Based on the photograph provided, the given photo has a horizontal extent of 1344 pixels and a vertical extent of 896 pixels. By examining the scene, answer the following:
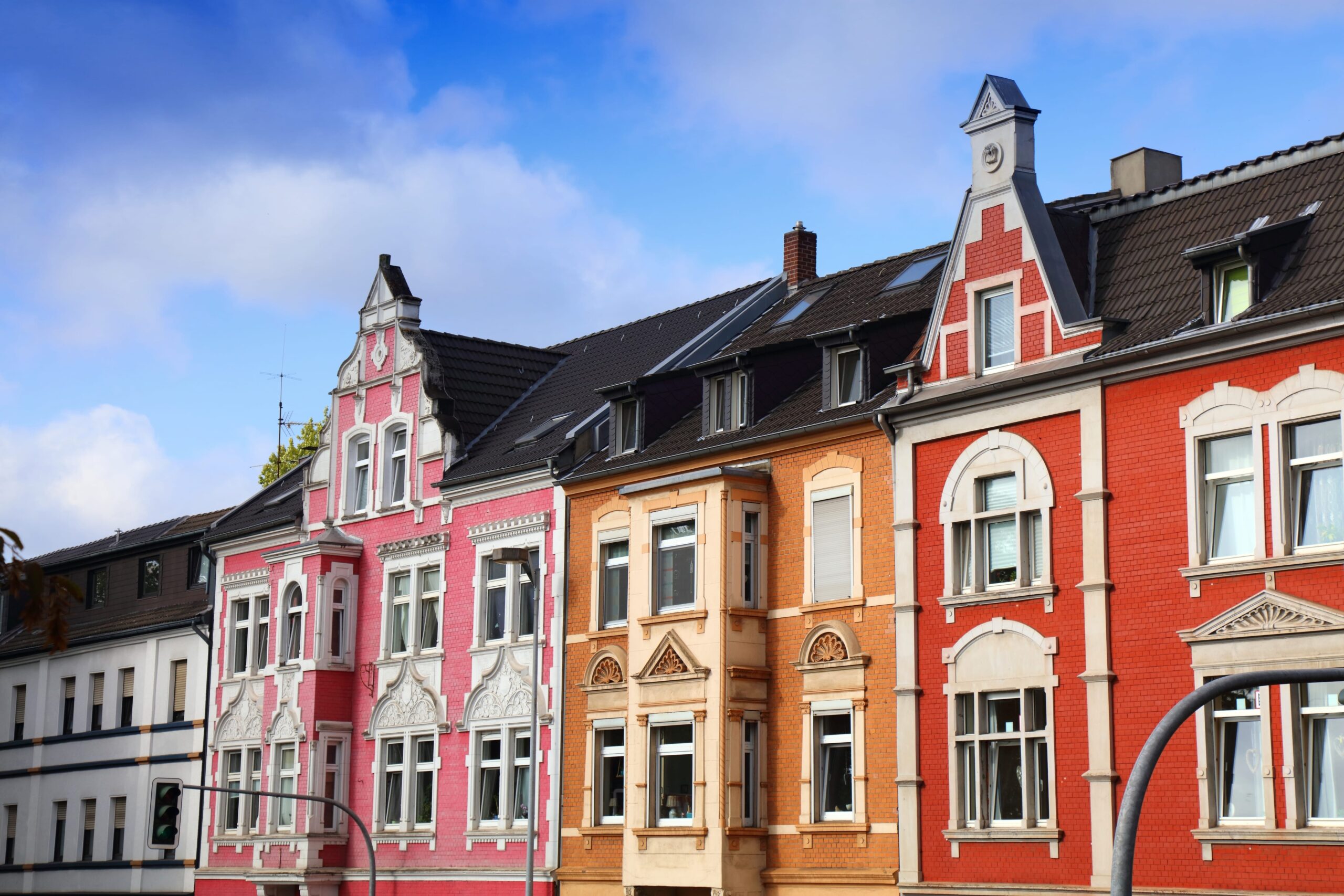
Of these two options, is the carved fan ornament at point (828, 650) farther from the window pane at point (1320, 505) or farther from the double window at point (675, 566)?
the window pane at point (1320, 505)

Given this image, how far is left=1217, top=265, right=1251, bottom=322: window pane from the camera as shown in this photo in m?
24.6

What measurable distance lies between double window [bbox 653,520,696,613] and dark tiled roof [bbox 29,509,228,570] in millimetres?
20193

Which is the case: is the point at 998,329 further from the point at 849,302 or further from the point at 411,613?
the point at 411,613

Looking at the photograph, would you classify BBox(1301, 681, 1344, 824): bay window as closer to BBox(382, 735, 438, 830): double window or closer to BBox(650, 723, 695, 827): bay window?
BBox(650, 723, 695, 827): bay window

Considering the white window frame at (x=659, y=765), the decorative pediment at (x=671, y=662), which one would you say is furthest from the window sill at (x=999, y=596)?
the white window frame at (x=659, y=765)

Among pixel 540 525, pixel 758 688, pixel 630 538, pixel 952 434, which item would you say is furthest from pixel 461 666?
pixel 952 434

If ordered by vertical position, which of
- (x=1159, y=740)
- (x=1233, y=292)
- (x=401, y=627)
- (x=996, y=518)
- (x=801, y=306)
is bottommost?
(x=1159, y=740)

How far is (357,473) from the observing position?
43.1m

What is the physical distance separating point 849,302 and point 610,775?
978 cm

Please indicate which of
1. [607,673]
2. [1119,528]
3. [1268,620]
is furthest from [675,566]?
[1268,620]

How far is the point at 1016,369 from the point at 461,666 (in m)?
15.3

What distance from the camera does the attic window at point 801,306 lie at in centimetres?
3694

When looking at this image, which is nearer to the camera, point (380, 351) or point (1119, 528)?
point (1119, 528)

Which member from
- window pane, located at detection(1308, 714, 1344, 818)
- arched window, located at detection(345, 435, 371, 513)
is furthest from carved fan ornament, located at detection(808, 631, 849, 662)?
arched window, located at detection(345, 435, 371, 513)
